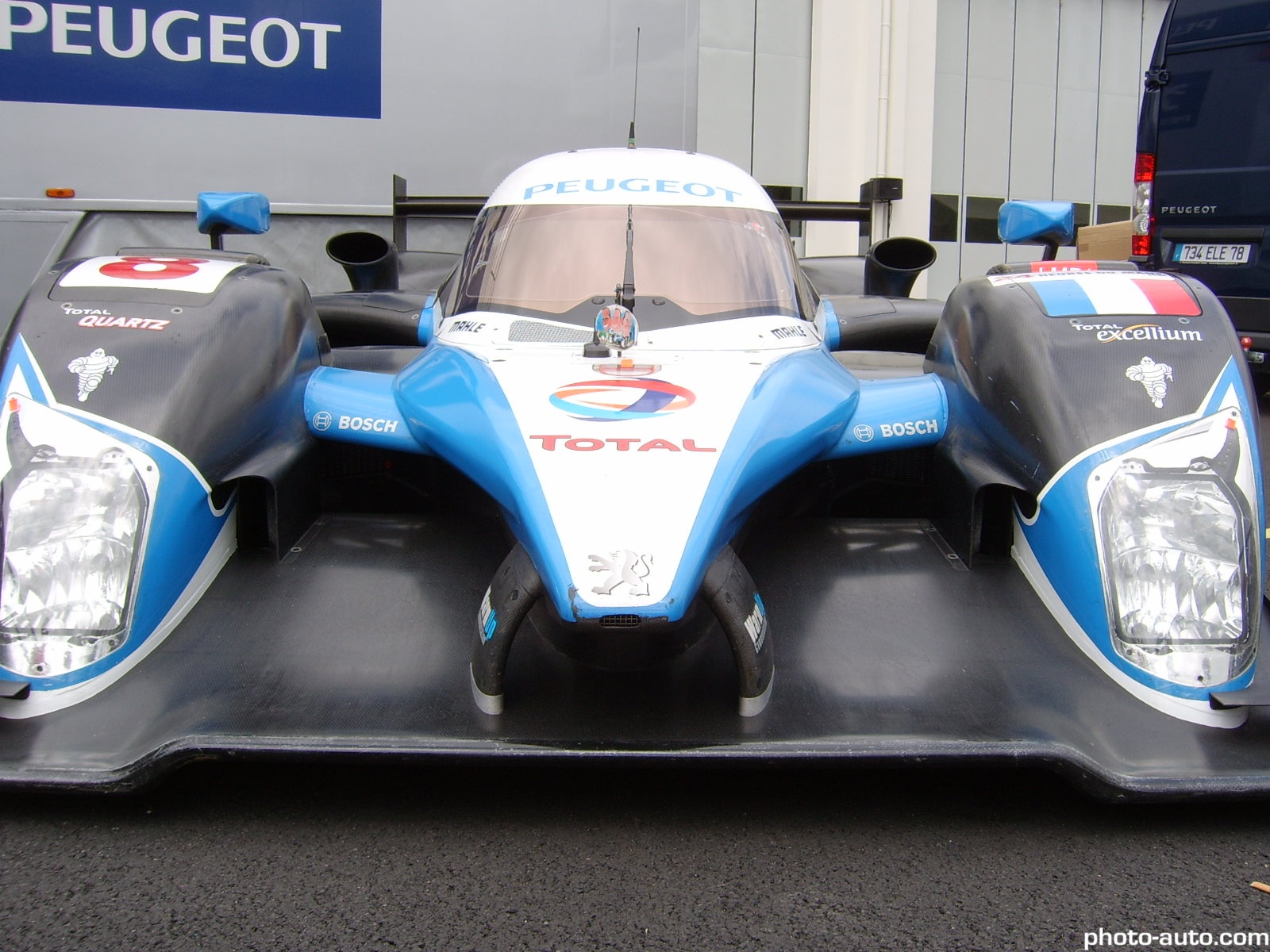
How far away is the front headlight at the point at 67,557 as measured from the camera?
2596 mm

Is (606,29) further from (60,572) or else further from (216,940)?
(216,940)

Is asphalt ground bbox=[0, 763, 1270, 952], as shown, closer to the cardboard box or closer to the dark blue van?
the dark blue van

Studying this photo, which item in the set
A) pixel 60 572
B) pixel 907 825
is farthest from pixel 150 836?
pixel 907 825

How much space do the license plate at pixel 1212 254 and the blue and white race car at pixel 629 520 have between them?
4.72m

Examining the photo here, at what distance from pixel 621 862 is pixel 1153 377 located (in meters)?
1.76

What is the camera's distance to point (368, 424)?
3.28m

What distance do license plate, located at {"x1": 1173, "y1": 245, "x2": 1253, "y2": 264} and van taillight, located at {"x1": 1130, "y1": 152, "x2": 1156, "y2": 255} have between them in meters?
0.22

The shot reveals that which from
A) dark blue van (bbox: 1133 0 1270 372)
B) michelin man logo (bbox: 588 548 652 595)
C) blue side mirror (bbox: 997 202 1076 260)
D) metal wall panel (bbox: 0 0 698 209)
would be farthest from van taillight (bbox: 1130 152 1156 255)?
michelin man logo (bbox: 588 548 652 595)

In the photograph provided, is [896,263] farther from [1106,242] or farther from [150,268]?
[1106,242]

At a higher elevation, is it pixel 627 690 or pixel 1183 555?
pixel 1183 555

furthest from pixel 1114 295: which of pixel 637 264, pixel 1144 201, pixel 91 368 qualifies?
pixel 1144 201

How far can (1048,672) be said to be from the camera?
2.69m

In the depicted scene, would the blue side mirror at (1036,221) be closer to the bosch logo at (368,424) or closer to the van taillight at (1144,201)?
the bosch logo at (368,424)

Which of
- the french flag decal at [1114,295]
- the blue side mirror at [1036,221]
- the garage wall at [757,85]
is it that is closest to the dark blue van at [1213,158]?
the garage wall at [757,85]
